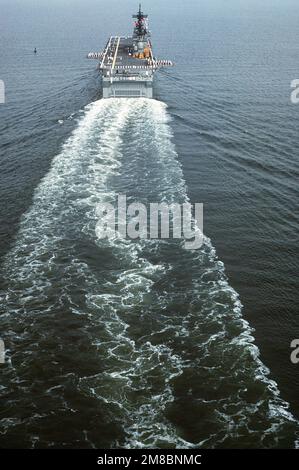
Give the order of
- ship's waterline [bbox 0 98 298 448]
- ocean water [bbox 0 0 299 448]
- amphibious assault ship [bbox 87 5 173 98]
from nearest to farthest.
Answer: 1. ship's waterline [bbox 0 98 298 448]
2. ocean water [bbox 0 0 299 448]
3. amphibious assault ship [bbox 87 5 173 98]

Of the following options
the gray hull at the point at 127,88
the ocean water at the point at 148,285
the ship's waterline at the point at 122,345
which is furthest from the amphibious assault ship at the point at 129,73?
the ship's waterline at the point at 122,345

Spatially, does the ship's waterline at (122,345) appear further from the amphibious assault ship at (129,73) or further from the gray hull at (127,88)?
the amphibious assault ship at (129,73)

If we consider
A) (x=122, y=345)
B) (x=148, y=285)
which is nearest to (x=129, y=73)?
(x=148, y=285)

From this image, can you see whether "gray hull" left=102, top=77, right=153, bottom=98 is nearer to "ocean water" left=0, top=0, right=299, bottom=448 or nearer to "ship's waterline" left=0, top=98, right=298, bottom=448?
"ocean water" left=0, top=0, right=299, bottom=448

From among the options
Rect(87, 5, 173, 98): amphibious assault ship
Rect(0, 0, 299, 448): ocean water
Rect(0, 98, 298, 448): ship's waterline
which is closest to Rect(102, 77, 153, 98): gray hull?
Rect(87, 5, 173, 98): amphibious assault ship

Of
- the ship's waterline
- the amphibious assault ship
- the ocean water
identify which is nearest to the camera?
the ship's waterline

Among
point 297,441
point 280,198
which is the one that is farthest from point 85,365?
point 280,198

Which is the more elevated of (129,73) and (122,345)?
(129,73)

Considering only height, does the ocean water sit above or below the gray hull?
below

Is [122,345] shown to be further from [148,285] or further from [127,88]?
[127,88]
